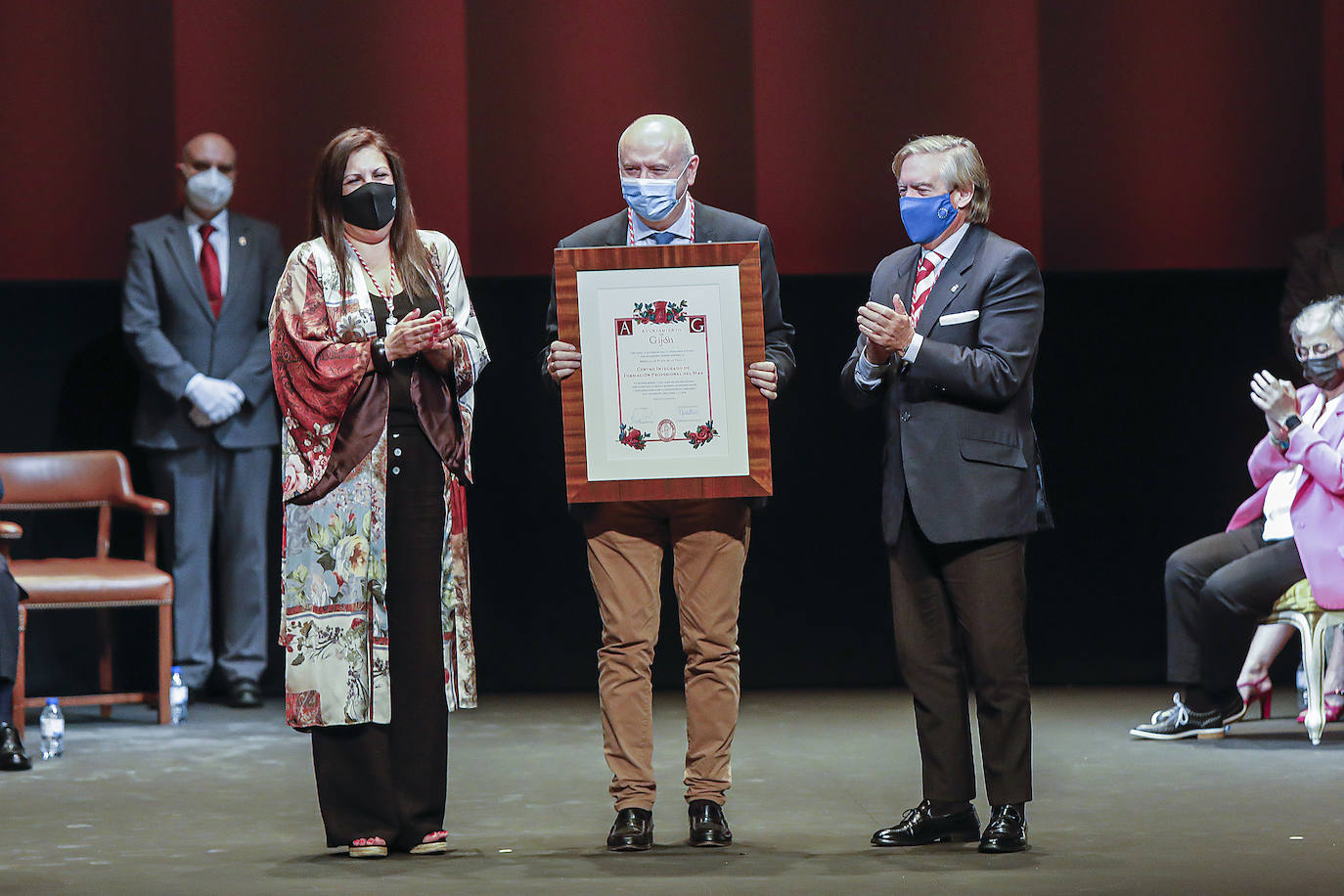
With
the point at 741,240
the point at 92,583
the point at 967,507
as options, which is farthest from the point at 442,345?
the point at 92,583

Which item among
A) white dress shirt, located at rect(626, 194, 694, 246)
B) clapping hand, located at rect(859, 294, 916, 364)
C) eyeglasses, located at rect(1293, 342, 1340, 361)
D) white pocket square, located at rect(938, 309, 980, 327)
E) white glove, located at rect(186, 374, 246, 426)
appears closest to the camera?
clapping hand, located at rect(859, 294, 916, 364)

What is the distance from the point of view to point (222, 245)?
6.16 meters

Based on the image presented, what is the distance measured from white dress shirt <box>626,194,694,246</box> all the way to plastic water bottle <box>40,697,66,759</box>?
247 centimetres

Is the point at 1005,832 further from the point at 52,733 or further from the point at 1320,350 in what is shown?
the point at 52,733

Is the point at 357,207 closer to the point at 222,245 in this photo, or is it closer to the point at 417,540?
the point at 417,540

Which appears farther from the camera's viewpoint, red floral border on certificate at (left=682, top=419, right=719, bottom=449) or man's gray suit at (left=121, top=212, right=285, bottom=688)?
man's gray suit at (left=121, top=212, right=285, bottom=688)

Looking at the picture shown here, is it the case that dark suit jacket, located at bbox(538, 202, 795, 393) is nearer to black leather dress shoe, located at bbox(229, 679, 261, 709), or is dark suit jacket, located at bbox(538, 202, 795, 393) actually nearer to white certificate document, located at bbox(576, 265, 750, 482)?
white certificate document, located at bbox(576, 265, 750, 482)

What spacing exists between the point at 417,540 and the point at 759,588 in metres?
2.68

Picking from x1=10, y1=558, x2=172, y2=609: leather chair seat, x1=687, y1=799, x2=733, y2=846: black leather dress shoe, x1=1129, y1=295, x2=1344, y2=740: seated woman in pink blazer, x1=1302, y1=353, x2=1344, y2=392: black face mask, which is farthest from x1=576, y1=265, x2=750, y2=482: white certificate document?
x1=10, y1=558, x2=172, y2=609: leather chair seat

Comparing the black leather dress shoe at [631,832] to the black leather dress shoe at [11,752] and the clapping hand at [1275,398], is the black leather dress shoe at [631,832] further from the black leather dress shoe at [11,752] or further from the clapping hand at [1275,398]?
the clapping hand at [1275,398]

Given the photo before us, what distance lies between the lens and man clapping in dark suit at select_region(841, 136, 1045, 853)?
140 inches

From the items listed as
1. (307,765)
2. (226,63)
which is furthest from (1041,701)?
(226,63)

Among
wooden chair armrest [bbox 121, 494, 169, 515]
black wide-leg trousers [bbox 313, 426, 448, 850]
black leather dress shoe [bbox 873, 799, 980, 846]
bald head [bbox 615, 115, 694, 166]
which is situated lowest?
black leather dress shoe [bbox 873, 799, 980, 846]

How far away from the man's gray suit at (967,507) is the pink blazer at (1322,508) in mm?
1683
